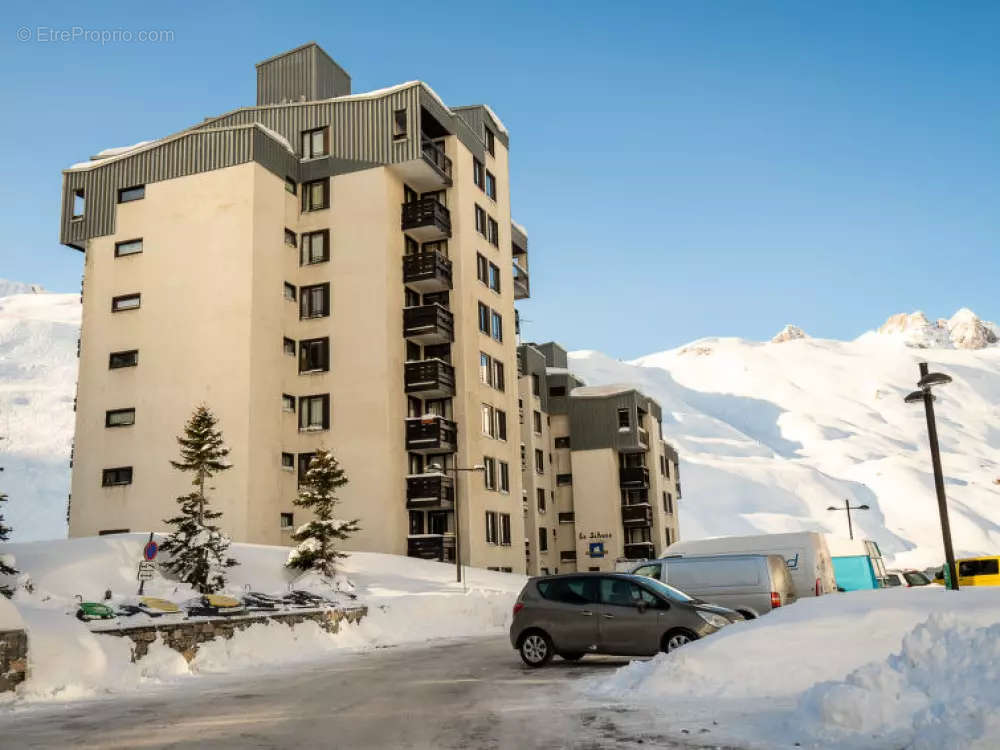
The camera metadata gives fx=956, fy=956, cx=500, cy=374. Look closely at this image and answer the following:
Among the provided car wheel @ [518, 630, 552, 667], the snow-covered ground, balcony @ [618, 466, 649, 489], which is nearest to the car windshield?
car wheel @ [518, 630, 552, 667]

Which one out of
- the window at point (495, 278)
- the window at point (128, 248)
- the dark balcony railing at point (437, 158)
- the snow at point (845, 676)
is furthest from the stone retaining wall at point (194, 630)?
the window at point (495, 278)

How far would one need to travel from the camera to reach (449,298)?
1825 inches

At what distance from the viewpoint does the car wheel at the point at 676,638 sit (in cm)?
1597

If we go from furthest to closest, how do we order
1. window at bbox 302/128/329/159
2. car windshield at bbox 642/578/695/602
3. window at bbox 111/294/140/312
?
window at bbox 302/128/329/159 < window at bbox 111/294/140/312 < car windshield at bbox 642/578/695/602

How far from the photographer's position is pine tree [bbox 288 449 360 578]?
31.8 m

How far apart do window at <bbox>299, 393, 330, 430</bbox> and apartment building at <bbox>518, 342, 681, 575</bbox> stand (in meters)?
25.8

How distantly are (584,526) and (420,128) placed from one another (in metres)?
37.1

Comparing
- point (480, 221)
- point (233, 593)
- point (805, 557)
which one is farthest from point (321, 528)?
point (480, 221)

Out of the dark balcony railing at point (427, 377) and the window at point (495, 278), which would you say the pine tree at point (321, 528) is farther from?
the window at point (495, 278)

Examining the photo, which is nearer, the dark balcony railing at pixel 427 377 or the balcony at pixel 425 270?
the dark balcony railing at pixel 427 377

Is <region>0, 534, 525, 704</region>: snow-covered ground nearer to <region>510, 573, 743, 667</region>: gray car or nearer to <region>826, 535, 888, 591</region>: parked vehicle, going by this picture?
<region>510, 573, 743, 667</region>: gray car

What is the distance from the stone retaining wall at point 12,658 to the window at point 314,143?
34731 mm

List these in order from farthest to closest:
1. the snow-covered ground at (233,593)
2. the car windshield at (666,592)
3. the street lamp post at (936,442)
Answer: the street lamp post at (936,442) < the car windshield at (666,592) < the snow-covered ground at (233,593)

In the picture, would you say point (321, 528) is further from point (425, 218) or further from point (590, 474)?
point (590, 474)
